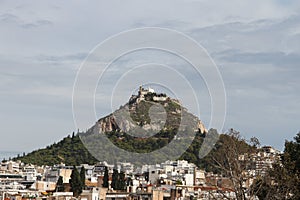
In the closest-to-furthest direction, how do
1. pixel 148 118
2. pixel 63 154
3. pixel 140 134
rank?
1. pixel 148 118
2. pixel 140 134
3. pixel 63 154

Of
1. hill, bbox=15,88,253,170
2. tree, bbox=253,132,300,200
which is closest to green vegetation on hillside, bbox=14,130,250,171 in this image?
hill, bbox=15,88,253,170

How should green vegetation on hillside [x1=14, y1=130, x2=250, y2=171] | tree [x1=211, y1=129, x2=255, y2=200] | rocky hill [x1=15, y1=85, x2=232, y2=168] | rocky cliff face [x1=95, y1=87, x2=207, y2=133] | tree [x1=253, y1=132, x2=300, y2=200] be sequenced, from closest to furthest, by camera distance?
tree [x1=211, y1=129, x2=255, y2=200] → tree [x1=253, y1=132, x2=300, y2=200] → rocky cliff face [x1=95, y1=87, x2=207, y2=133] → rocky hill [x1=15, y1=85, x2=232, y2=168] → green vegetation on hillside [x1=14, y1=130, x2=250, y2=171]

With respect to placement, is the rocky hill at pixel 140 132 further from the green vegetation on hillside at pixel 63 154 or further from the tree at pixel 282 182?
the tree at pixel 282 182

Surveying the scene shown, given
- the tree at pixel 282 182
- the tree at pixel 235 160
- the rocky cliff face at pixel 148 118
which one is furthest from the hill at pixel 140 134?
the tree at pixel 235 160

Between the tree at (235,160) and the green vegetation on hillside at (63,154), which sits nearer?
the tree at (235,160)

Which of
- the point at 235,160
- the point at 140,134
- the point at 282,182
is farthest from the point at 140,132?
the point at 235,160

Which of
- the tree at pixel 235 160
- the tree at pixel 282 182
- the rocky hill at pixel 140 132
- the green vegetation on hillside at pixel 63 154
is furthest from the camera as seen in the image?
the green vegetation on hillside at pixel 63 154

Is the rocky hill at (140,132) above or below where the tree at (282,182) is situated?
above

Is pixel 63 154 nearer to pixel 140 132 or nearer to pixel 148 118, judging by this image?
pixel 140 132

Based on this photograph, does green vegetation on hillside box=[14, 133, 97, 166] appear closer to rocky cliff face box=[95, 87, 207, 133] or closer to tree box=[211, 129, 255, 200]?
rocky cliff face box=[95, 87, 207, 133]

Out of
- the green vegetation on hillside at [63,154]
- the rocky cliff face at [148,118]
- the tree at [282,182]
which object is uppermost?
the rocky cliff face at [148,118]

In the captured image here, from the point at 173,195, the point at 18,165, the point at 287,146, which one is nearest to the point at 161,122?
the point at 18,165

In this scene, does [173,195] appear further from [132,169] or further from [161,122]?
[161,122]

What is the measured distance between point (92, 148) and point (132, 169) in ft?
50.4
